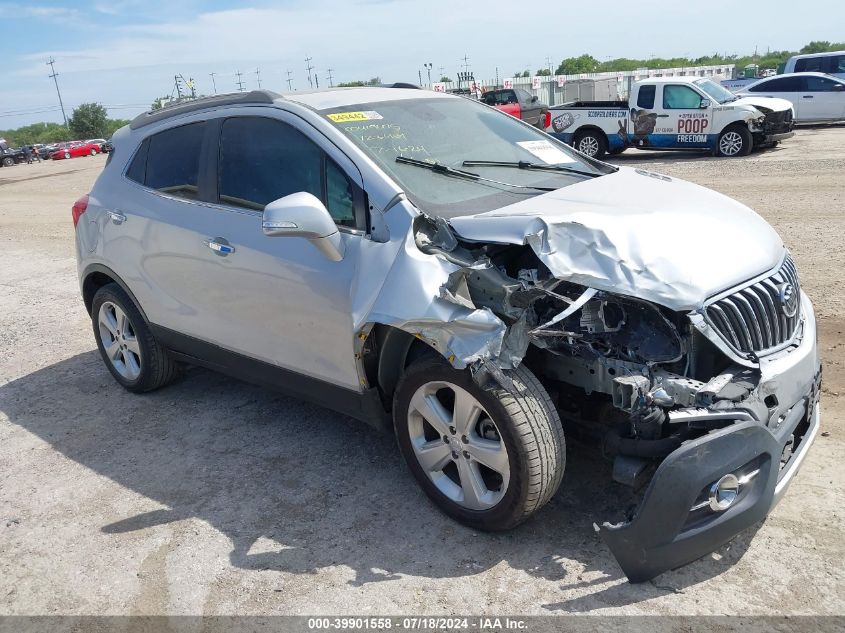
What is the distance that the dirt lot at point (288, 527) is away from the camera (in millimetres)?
3039

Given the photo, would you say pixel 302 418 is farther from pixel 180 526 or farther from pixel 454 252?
pixel 454 252

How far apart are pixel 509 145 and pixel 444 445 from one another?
1.93 metres

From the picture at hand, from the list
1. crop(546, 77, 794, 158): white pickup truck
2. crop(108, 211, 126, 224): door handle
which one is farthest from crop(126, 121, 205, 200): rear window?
crop(546, 77, 794, 158): white pickup truck

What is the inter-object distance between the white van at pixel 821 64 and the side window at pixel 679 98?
8827 millimetres

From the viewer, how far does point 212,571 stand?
11.0 feet

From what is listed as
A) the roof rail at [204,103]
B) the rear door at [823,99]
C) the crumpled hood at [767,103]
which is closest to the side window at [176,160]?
the roof rail at [204,103]

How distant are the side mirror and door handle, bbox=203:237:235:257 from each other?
0.84 m

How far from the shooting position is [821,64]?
22.2m

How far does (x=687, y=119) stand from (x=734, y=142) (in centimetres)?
107

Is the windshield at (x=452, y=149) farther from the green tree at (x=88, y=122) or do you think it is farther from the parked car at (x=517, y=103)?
the green tree at (x=88, y=122)

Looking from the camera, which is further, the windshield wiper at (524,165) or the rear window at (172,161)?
the rear window at (172,161)

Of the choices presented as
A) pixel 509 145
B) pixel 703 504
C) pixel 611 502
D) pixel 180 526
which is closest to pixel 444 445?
pixel 611 502

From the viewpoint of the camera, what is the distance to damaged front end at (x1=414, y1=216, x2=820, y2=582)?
277cm

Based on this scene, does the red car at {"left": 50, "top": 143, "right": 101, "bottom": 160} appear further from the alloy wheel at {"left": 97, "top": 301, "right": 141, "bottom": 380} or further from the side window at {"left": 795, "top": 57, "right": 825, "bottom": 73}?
the alloy wheel at {"left": 97, "top": 301, "right": 141, "bottom": 380}
